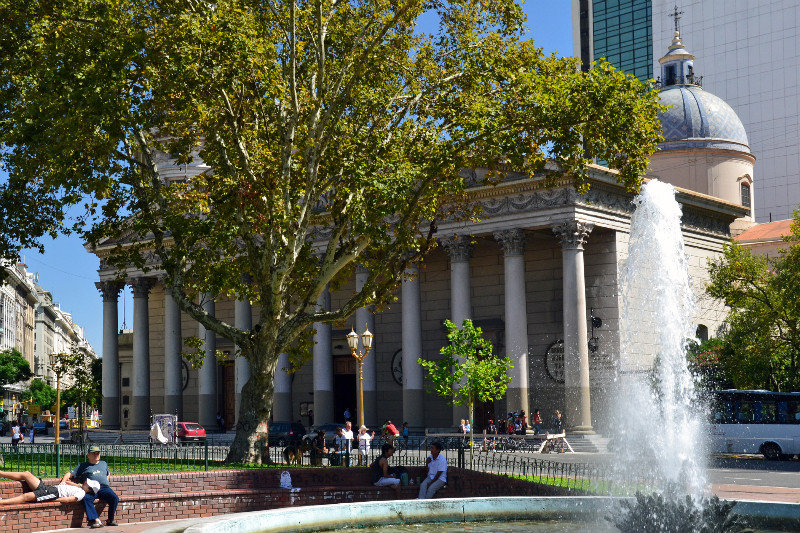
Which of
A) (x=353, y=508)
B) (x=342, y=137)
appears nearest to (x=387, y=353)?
(x=342, y=137)

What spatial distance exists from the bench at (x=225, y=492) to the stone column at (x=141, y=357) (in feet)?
131

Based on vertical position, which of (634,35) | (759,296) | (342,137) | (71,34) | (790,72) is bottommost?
(759,296)

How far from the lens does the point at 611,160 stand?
23.7 m

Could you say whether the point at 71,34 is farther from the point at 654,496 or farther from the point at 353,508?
the point at 654,496

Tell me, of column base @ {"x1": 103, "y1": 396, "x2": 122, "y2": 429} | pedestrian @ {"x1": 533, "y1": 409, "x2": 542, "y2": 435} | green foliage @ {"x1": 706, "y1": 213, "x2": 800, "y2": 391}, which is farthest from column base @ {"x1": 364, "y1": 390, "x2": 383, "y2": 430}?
column base @ {"x1": 103, "y1": 396, "x2": 122, "y2": 429}

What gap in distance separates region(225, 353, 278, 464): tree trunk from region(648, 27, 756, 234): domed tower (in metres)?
39.9

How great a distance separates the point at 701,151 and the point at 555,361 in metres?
20.5

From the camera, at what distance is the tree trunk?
23312 millimetres

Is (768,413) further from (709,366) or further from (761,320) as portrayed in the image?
(709,366)

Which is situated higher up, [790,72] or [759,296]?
[790,72]

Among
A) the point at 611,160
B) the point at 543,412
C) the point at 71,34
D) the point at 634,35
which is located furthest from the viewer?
the point at 634,35

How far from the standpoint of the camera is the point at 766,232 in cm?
5909

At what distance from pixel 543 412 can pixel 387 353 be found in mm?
9752

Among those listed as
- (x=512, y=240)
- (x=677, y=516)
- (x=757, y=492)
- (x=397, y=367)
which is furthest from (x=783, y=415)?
(x=677, y=516)
